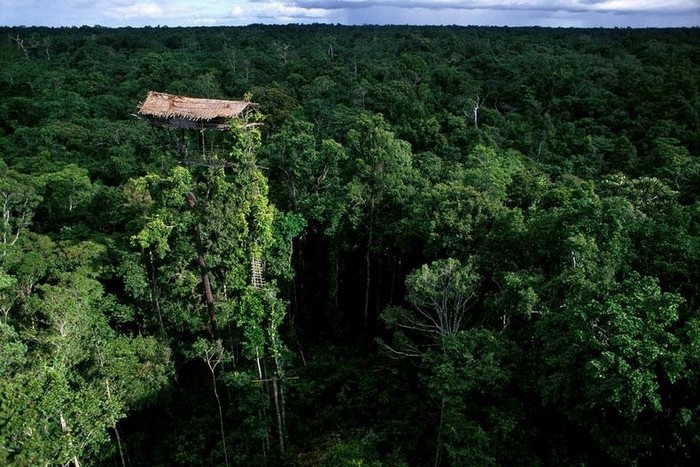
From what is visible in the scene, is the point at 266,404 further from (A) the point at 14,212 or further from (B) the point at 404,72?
(B) the point at 404,72

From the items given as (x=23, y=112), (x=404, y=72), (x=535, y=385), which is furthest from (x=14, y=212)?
(x=404, y=72)

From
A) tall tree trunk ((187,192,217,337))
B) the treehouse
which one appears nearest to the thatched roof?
the treehouse

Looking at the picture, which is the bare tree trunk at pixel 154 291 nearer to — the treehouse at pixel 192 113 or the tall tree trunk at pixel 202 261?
the tall tree trunk at pixel 202 261

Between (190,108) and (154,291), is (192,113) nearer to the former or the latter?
(190,108)

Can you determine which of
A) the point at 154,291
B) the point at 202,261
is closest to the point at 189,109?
the point at 202,261

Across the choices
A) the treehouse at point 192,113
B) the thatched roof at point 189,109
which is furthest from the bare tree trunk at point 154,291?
the thatched roof at point 189,109
